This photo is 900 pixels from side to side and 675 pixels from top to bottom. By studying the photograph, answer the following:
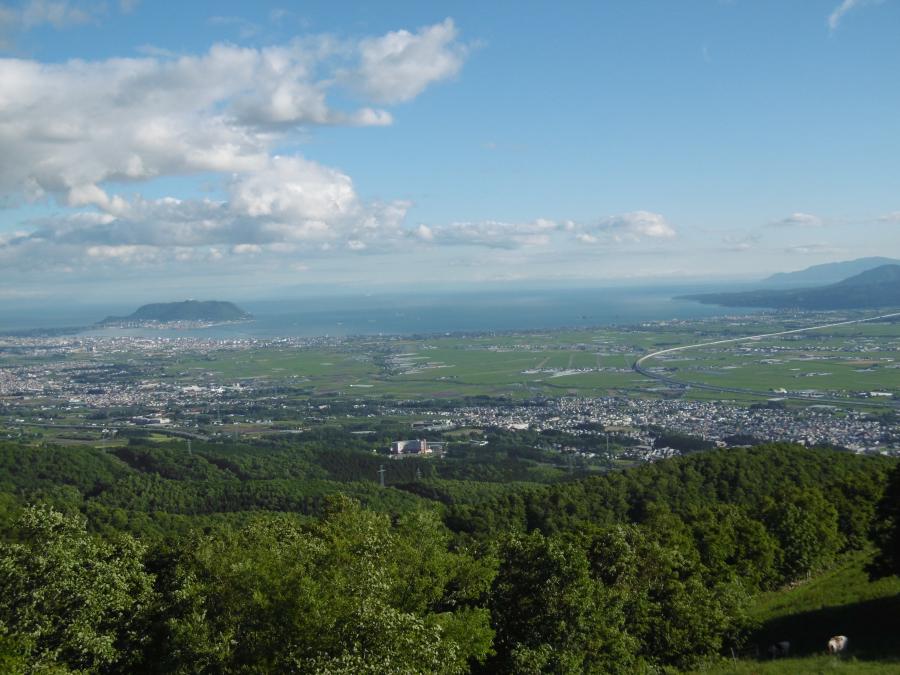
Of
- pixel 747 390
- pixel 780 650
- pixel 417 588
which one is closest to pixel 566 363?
pixel 747 390

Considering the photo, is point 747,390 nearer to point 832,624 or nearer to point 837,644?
point 832,624

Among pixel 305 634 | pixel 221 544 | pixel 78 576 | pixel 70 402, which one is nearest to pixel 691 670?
pixel 305 634

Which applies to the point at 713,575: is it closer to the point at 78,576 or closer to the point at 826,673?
the point at 826,673

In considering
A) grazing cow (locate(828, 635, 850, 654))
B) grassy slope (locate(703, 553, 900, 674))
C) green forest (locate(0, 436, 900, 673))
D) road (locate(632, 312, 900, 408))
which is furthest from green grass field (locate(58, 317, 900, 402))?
grazing cow (locate(828, 635, 850, 654))

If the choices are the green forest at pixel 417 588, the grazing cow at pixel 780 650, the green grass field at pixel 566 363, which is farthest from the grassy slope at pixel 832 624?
the green grass field at pixel 566 363

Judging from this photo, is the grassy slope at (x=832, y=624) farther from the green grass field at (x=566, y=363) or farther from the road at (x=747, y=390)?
the green grass field at (x=566, y=363)
